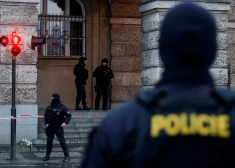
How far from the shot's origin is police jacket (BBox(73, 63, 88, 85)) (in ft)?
70.2

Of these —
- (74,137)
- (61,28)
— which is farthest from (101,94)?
(74,137)

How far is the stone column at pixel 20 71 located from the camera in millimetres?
18281

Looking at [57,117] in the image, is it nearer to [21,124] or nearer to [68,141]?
[21,124]

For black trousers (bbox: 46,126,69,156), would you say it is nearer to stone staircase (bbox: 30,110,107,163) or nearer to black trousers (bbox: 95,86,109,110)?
stone staircase (bbox: 30,110,107,163)

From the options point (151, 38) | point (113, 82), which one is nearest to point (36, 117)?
point (151, 38)

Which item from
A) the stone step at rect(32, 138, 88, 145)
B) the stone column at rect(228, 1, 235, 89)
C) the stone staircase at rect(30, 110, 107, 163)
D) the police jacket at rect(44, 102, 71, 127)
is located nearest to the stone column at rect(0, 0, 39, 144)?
the stone step at rect(32, 138, 88, 145)

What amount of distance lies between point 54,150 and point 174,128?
15.8 m

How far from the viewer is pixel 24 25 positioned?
18531mm

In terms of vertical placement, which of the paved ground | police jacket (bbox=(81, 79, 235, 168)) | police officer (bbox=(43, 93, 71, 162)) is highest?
police jacket (bbox=(81, 79, 235, 168))

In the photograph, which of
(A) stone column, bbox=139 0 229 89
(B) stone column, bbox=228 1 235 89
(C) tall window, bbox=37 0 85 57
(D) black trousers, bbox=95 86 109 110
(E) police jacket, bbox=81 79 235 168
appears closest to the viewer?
(E) police jacket, bbox=81 79 235 168

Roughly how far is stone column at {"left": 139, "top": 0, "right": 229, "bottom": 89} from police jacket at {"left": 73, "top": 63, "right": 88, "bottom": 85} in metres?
3.58

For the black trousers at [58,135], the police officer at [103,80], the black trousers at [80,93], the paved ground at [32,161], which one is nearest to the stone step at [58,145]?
the paved ground at [32,161]

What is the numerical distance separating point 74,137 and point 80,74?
9.40ft

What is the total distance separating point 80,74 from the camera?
70.4 feet
